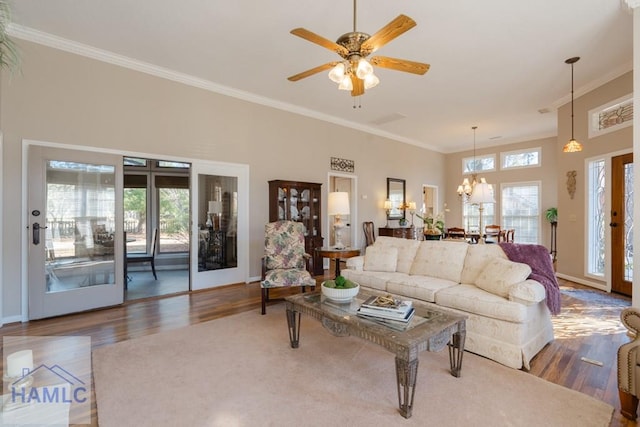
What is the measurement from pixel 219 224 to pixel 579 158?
6.43 m

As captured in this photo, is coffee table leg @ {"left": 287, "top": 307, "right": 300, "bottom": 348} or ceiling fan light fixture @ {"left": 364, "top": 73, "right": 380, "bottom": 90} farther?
coffee table leg @ {"left": 287, "top": 307, "right": 300, "bottom": 348}

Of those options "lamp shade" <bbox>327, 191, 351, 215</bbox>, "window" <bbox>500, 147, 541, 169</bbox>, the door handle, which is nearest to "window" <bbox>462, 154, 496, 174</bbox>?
"window" <bbox>500, 147, 541, 169</bbox>

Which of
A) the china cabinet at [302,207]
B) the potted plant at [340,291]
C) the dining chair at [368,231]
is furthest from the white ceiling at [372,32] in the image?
the dining chair at [368,231]

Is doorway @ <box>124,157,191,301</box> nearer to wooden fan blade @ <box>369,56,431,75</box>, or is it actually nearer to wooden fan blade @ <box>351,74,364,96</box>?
wooden fan blade @ <box>351,74,364,96</box>

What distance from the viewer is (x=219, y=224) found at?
17.0 feet

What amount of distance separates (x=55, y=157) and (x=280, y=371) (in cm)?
366

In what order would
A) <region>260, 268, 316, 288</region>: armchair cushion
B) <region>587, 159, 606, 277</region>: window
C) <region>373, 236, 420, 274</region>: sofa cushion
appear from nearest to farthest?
<region>260, 268, 316, 288</region>: armchair cushion → <region>373, 236, 420, 274</region>: sofa cushion → <region>587, 159, 606, 277</region>: window

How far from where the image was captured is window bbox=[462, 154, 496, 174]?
9328 millimetres

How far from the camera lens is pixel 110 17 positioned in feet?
10.7

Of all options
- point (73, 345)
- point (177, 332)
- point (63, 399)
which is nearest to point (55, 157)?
point (73, 345)

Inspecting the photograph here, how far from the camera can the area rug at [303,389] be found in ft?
6.08

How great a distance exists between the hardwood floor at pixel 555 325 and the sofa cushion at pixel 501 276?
25.3 inches

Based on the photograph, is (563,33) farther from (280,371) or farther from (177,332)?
(177,332)

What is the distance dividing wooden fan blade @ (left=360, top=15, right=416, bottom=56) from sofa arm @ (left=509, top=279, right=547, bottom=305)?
7.23ft
